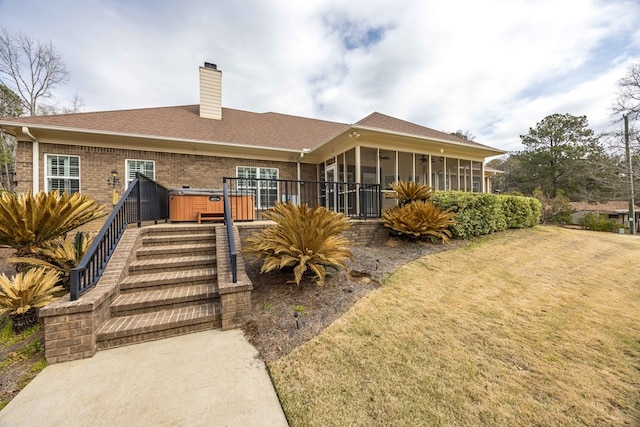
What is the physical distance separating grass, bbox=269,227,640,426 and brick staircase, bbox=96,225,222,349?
1.40 meters

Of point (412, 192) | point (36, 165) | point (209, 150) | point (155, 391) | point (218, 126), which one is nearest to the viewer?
point (155, 391)

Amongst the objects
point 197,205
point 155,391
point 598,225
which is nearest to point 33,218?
point 197,205

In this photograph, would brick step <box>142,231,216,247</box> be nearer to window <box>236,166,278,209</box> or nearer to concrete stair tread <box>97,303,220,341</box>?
concrete stair tread <box>97,303,220,341</box>

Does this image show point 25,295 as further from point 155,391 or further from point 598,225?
point 598,225

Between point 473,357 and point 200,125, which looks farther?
point 200,125

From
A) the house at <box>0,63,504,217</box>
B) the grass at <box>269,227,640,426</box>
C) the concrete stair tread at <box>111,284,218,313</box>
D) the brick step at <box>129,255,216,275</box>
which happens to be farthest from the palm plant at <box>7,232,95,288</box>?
the house at <box>0,63,504,217</box>

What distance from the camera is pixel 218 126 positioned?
10242 millimetres

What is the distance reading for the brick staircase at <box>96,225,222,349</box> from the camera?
2777mm

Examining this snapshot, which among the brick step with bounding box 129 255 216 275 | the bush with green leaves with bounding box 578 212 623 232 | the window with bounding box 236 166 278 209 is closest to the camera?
the brick step with bounding box 129 255 216 275

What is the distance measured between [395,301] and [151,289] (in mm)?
3354

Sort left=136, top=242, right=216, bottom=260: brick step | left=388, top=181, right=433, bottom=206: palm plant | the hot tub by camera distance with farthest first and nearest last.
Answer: left=388, top=181, right=433, bottom=206: palm plant, the hot tub, left=136, top=242, right=216, bottom=260: brick step

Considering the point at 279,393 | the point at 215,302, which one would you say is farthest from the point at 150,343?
the point at 279,393

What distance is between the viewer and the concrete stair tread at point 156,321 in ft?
8.75

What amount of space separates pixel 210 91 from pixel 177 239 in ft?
29.4
